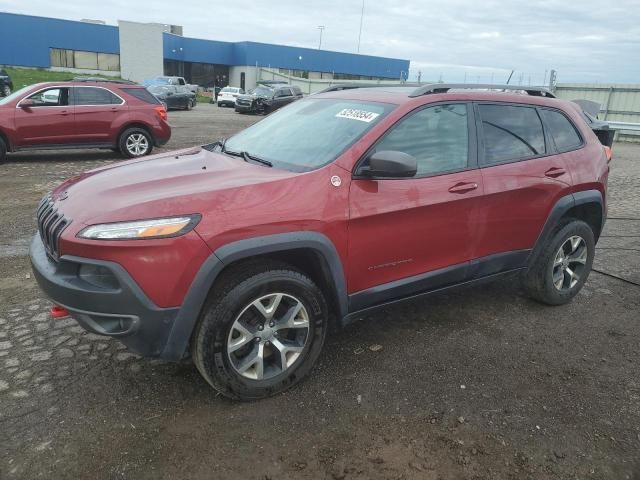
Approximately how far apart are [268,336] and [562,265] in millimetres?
2777

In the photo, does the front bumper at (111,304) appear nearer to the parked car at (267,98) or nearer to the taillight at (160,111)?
the taillight at (160,111)

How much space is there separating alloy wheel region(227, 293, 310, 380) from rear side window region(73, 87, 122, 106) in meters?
9.48

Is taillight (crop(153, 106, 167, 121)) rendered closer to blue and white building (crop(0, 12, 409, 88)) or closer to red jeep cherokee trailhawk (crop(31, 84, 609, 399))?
red jeep cherokee trailhawk (crop(31, 84, 609, 399))

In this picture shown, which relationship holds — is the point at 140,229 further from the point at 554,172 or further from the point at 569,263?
the point at 569,263

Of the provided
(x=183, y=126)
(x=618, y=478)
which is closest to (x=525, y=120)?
(x=618, y=478)

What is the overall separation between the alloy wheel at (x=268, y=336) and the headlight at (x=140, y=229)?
22.6 inches

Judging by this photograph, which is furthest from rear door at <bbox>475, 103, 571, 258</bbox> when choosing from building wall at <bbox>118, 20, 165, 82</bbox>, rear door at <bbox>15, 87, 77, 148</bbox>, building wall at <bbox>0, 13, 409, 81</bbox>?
building wall at <bbox>118, 20, 165, 82</bbox>

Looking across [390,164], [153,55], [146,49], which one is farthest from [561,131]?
[146,49]

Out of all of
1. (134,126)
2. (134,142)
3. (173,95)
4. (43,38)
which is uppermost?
(43,38)

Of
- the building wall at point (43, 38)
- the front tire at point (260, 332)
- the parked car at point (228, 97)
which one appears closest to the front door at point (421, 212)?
the front tire at point (260, 332)

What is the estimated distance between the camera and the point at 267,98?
2695 cm

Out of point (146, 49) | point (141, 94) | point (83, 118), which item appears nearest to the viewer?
point (83, 118)

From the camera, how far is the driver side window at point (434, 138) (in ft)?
10.9

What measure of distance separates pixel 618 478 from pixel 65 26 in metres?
56.4
